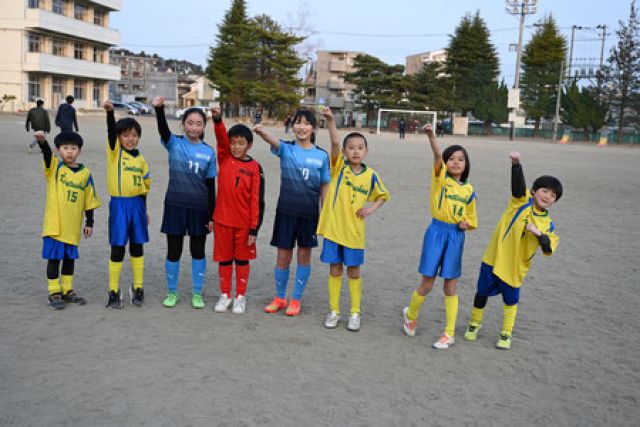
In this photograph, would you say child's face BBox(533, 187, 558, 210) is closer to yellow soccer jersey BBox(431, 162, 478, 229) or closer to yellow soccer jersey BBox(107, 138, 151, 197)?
yellow soccer jersey BBox(431, 162, 478, 229)

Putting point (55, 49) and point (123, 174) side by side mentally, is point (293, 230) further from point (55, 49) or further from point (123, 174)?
point (55, 49)

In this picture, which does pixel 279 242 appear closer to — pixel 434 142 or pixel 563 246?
pixel 434 142

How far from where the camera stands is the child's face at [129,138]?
17.2 feet

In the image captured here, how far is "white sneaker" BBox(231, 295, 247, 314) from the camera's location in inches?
209

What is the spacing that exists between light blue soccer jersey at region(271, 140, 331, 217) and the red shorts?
1.36 ft

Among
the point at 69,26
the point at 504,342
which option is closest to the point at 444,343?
the point at 504,342

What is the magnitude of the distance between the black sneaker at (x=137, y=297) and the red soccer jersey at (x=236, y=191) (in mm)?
934

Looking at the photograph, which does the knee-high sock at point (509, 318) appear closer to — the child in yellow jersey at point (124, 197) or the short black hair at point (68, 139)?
the child in yellow jersey at point (124, 197)

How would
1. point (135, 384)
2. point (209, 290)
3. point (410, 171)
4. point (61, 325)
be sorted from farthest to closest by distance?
point (410, 171) → point (209, 290) → point (61, 325) → point (135, 384)

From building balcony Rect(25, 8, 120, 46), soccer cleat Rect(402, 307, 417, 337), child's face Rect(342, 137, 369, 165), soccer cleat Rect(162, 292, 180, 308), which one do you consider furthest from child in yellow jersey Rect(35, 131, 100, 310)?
building balcony Rect(25, 8, 120, 46)

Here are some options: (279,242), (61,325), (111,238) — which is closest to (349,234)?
(279,242)

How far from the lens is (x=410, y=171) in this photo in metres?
18.6

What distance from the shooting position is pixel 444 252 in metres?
4.81

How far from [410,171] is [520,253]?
1398 cm
